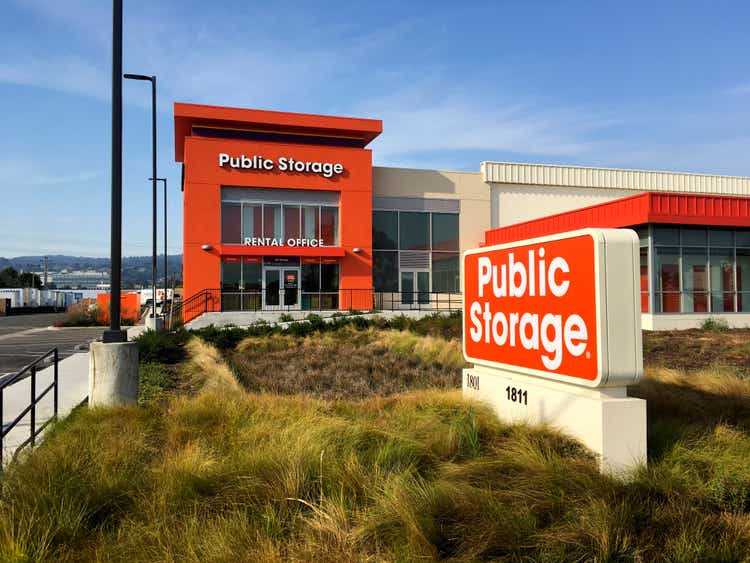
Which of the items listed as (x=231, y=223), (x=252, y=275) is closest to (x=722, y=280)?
(x=252, y=275)

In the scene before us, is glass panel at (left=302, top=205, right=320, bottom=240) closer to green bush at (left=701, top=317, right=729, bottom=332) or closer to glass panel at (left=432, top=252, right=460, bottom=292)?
glass panel at (left=432, top=252, right=460, bottom=292)

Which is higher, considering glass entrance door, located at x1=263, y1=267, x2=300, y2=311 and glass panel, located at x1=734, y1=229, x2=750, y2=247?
glass panel, located at x1=734, y1=229, x2=750, y2=247

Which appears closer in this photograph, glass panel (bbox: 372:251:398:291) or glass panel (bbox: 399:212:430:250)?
glass panel (bbox: 372:251:398:291)

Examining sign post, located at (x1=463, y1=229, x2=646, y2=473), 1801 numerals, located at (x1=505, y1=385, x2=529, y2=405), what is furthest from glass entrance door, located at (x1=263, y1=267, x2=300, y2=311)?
1801 numerals, located at (x1=505, y1=385, x2=529, y2=405)

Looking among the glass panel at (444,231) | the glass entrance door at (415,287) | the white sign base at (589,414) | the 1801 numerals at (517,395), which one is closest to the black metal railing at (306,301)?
the glass entrance door at (415,287)

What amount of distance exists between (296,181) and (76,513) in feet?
98.3

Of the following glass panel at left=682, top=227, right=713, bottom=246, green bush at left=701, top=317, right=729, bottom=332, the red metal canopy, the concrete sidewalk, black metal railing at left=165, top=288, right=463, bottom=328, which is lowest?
the concrete sidewalk

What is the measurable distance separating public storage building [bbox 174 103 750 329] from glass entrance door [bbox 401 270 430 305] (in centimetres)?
8

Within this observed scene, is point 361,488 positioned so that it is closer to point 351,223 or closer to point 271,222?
point 271,222

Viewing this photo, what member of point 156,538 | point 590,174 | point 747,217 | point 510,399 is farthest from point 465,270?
point 590,174

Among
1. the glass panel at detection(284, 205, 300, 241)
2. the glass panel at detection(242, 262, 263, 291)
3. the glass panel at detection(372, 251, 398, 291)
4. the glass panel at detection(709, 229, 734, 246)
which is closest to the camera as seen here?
the glass panel at detection(709, 229, 734, 246)

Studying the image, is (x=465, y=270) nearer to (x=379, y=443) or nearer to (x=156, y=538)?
(x=379, y=443)

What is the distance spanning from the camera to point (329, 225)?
34219 millimetres

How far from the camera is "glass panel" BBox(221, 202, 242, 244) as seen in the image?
3241cm
